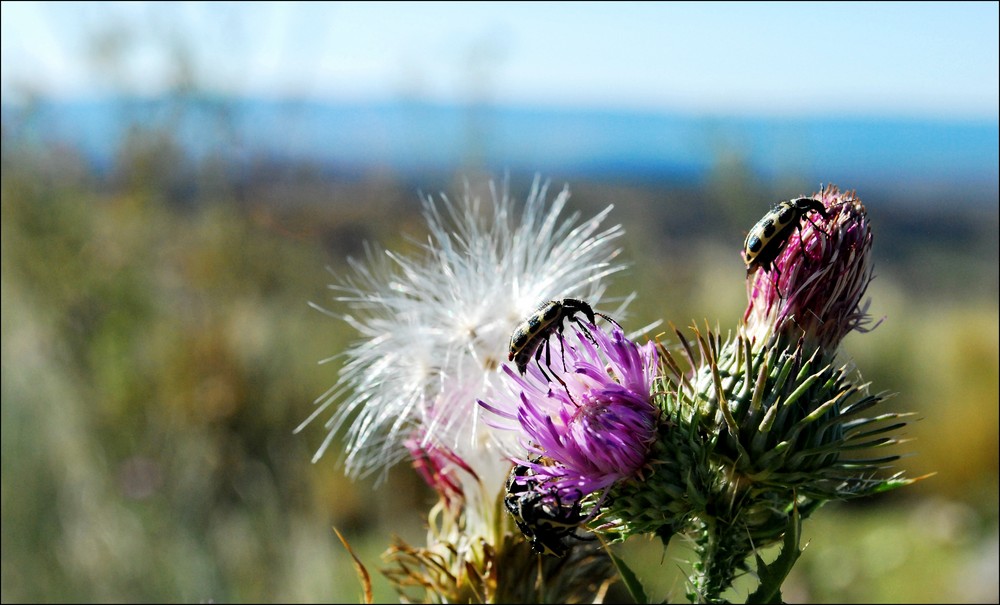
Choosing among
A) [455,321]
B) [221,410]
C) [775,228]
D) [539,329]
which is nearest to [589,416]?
[539,329]

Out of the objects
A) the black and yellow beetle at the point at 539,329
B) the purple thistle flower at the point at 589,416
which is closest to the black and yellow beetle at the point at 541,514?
the purple thistle flower at the point at 589,416

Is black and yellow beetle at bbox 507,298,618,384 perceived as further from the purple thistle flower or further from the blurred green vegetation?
the blurred green vegetation

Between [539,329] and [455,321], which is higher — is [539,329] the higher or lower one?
the higher one

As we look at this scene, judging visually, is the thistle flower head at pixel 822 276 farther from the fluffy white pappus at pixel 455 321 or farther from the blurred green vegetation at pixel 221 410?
the blurred green vegetation at pixel 221 410

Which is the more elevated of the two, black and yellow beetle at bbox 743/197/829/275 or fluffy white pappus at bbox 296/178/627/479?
black and yellow beetle at bbox 743/197/829/275

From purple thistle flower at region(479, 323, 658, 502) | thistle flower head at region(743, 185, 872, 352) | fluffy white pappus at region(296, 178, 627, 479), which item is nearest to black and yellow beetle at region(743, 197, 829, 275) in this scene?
thistle flower head at region(743, 185, 872, 352)

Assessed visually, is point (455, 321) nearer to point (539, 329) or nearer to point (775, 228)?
point (539, 329)

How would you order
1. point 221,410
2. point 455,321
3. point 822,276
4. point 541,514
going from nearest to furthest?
point 541,514, point 822,276, point 455,321, point 221,410
